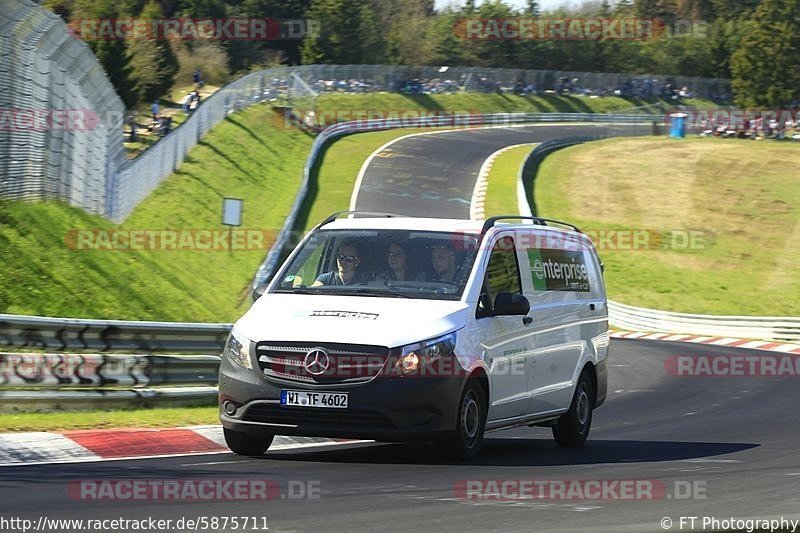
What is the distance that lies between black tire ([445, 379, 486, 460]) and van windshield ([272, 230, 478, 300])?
751 millimetres

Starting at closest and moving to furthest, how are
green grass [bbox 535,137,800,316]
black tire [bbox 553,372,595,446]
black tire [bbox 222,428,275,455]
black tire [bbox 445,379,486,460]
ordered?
black tire [bbox 445,379,486,460] < black tire [bbox 222,428,275,455] < black tire [bbox 553,372,595,446] < green grass [bbox 535,137,800,316]

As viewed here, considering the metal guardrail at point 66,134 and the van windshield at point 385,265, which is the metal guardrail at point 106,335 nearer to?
the van windshield at point 385,265

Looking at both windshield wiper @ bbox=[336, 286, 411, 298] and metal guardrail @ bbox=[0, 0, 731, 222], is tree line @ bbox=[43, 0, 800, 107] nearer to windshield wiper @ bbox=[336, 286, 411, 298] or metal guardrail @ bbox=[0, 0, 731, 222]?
metal guardrail @ bbox=[0, 0, 731, 222]

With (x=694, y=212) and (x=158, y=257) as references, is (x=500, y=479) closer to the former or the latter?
(x=158, y=257)

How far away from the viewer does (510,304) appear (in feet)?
33.8

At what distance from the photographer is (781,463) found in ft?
35.2

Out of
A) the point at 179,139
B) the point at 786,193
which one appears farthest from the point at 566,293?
the point at 786,193

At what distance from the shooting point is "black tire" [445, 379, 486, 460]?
9734mm

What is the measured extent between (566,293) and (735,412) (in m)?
5.60

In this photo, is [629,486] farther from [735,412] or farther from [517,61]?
[517,61]

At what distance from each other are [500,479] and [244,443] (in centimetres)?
223

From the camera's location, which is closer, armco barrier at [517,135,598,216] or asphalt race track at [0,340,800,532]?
asphalt race track at [0,340,800,532]

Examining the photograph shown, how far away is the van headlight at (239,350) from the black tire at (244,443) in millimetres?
627

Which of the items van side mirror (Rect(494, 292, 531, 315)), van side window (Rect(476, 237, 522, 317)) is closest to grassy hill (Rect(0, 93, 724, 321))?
van side window (Rect(476, 237, 522, 317))
